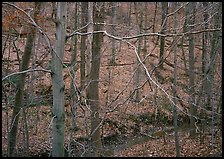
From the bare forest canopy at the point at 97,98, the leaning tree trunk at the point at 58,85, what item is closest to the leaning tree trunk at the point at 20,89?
the bare forest canopy at the point at 97,98

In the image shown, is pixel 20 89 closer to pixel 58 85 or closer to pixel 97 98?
pixel 97 98

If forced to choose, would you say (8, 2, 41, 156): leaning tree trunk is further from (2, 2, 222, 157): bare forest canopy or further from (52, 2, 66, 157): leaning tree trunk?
(52, 2, 66, 157): leaning tree trunk

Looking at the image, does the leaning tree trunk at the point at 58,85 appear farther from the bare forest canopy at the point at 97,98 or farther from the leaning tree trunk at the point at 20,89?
the leaning tree trunk at the point at 20,89

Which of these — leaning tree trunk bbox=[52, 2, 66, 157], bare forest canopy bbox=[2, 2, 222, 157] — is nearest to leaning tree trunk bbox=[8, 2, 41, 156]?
bare forest canopy bbox=[2, 2, 222, 157]

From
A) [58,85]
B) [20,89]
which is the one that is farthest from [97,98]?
[58,85]

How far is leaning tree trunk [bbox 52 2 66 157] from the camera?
545 centimetres

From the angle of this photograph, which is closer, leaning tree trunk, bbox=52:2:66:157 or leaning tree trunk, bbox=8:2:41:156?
leaning tree trunk, bbox=52:2:66:157

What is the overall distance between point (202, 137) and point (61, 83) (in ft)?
31.6

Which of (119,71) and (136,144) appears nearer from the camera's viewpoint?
(136,144)

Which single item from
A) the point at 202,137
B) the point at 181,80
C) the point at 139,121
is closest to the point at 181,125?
the point at 139,121

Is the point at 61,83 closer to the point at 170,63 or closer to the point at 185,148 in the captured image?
the point at 185,148

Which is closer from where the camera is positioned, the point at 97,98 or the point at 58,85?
→ the point at 58,85

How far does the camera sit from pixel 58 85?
546 cm

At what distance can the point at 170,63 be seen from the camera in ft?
77.9
